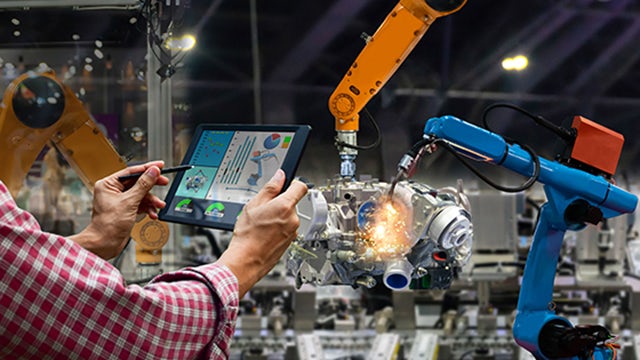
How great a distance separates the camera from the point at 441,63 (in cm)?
477

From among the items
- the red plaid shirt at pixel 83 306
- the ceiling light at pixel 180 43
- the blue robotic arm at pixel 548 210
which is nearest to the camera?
the red plaid shirt at pixel 83 306

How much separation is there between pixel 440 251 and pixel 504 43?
2.05m

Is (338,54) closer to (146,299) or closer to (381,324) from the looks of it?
(381,324)

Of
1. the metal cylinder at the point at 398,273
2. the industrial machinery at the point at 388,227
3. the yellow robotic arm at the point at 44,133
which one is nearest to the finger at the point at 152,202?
the industrial machinery at the point at 388,227

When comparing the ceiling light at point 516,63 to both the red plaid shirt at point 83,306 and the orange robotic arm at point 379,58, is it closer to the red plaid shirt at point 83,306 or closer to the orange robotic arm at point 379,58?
the orange robotic arm at point 379,58

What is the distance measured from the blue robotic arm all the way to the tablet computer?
1.12 m

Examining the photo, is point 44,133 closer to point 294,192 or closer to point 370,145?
point 370,145

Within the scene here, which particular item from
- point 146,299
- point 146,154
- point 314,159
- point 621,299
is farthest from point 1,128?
point 621,299

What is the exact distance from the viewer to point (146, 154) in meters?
4.63

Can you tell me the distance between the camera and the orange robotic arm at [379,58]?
3.59 metres

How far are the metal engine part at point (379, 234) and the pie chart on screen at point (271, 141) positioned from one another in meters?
1.20

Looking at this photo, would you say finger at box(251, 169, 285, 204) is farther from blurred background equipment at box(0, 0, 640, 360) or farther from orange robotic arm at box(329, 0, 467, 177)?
blurred background equipment at box(0, 0, 640, 360)

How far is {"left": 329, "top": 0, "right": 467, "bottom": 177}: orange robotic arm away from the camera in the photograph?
11.8ft

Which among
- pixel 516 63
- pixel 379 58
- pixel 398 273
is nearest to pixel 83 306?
pixel 398 273
